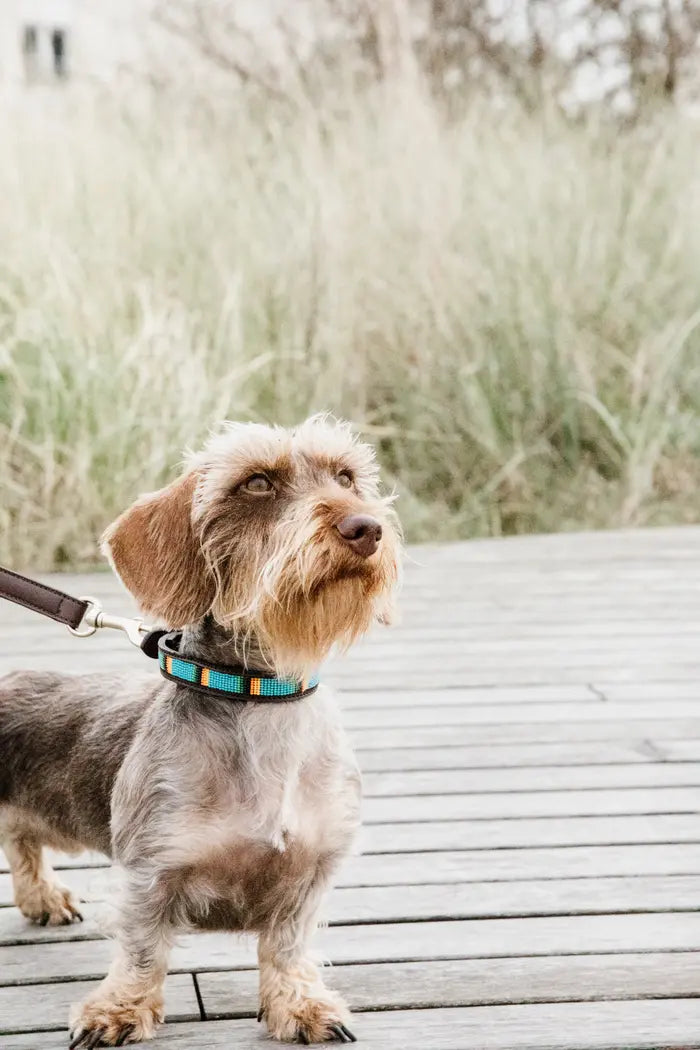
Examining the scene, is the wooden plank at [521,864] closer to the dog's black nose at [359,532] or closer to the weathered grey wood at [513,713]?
the weathered grey wood at [513,713]

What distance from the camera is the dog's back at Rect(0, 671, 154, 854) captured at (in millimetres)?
2250

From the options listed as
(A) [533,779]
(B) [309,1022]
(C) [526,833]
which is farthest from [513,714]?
(B) [309,1022]

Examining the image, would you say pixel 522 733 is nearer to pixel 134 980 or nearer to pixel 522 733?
pixel 522 733

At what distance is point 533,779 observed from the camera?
304 centimetres

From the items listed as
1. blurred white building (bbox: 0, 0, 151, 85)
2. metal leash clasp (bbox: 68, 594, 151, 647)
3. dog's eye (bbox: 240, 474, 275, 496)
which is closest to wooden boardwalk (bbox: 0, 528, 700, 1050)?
metal leash clasp (bbox: 68, 594, 151, 647)

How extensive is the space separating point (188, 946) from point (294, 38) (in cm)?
732

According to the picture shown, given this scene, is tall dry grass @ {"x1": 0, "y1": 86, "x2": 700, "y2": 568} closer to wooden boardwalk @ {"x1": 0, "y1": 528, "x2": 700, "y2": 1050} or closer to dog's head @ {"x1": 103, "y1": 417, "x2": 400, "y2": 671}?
wooden boardwalk @ {"x1": 0, "y1": 528, "x2": 700, "y2": 1050}

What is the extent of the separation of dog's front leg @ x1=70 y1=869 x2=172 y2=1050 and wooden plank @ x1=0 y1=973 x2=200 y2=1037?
47 mm

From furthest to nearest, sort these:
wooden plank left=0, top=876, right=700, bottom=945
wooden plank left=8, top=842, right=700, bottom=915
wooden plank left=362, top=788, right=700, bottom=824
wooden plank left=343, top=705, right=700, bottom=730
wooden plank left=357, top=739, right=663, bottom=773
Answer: wooden plank left=343, top=705, right=700, bottom=730, wooden plank left=357, top=739, right=663, bottom=773, wooden plank left=362, top=788, right=700, bottom=824, wooden plank left=8, top=842, right=700, bottom=915, wooden plank left=0, top=876, right=700, bottom=945

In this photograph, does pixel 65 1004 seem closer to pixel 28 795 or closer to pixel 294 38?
pixel 28 795

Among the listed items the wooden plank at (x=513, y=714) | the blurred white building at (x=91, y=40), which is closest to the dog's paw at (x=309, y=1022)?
the wooden plank at (x=513, y=714)

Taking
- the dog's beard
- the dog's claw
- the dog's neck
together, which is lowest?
the dog's claw

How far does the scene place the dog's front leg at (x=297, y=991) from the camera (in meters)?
2.03

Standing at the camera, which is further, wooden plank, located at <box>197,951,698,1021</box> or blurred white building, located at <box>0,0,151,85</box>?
blurred white building, located at <box>0,0,151,85</box>
